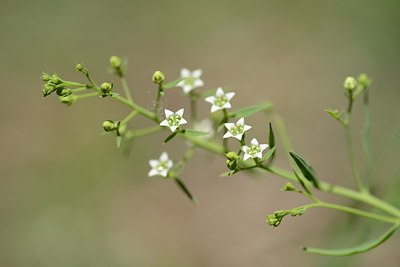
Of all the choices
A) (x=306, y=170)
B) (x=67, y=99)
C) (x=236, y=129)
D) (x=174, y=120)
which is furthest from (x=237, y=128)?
(x=67, y=99)

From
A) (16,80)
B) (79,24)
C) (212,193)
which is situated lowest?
(212,193)

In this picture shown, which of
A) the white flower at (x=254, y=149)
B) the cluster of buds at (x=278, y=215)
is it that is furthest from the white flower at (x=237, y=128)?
the cluster of buds at (x=278, y=215)

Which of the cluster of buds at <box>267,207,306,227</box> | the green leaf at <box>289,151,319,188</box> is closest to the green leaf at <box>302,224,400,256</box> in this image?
the cluster of buds at <box>267,207,306,227</box>

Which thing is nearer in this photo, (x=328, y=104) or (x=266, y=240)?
(x=266, y=240)

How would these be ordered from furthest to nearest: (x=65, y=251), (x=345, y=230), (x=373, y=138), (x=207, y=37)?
(x=207, y=37), (x=65, y=251), (x=373, y=138), (x=345, y=230)

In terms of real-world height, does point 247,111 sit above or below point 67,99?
below

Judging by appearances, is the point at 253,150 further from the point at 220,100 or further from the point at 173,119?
the point at 173,119

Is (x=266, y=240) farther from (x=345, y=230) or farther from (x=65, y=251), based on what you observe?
(x=65, y=251)

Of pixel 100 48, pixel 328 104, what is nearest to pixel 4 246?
pixel 100 48
